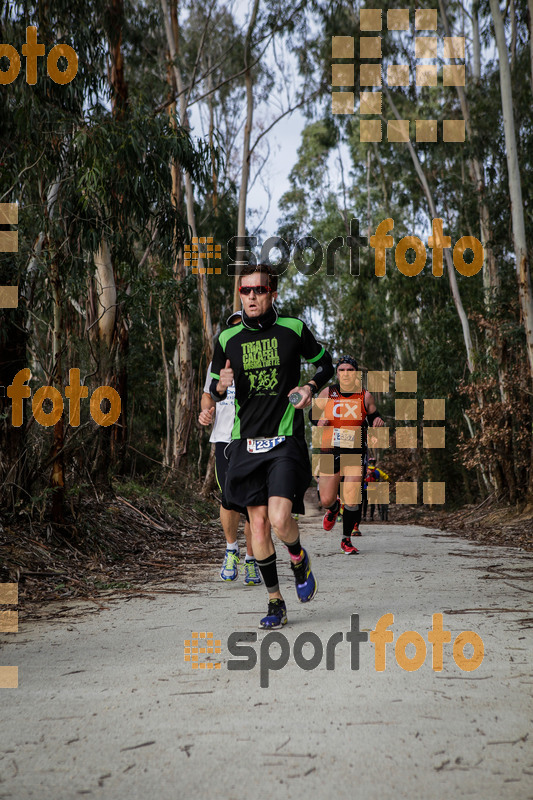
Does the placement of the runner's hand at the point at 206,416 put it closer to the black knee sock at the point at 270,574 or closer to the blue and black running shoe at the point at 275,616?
the black knee sock at the point at 270,574

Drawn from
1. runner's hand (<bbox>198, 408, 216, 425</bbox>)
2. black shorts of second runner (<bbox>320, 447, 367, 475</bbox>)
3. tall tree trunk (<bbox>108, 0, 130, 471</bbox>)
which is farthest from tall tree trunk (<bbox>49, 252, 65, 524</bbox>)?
tall tree trunk (<bbox>108, 0, 130, 471</bbox>)

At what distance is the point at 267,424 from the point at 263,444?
0.38 feet

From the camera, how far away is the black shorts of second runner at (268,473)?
15.0 ft

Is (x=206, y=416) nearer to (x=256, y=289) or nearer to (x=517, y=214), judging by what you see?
(x=256, y=289)

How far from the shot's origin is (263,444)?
15.2 feet

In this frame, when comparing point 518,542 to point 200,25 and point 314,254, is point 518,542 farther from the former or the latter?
point 314,254

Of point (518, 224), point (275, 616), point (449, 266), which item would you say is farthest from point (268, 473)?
point (449, 266)

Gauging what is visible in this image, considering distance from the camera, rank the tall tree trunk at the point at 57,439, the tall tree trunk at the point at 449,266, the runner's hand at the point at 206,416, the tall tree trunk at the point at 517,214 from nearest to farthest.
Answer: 1. the runner's hand at the point at 206,416
2. the tall tree trunk at the point at 57,439
3. the tall tree trunk at the point at 517,214
4. the tall tree trunk at the point at 449,266

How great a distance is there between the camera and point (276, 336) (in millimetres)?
4711

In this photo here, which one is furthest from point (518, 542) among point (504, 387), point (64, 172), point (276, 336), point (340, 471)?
point (64, 172)

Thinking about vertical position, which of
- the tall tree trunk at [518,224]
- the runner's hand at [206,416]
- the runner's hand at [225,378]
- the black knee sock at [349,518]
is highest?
the tall tree trunk at [518,224]

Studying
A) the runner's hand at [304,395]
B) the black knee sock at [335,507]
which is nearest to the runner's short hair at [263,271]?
the runner's hand at [304,395]

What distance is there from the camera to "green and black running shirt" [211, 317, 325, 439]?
4.65m

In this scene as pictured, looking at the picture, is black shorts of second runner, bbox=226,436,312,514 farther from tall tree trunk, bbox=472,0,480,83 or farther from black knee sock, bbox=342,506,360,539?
tall tree trunk, bbox=472,0,480,83
